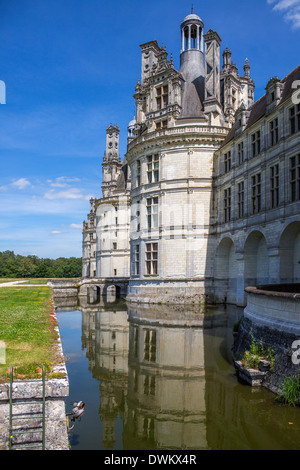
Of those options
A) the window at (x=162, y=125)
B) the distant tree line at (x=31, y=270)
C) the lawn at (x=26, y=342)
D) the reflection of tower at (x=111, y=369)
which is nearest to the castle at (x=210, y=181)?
the window at (x=162, y=125)

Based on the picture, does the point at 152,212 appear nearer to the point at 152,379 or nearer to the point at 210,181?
the point at 210,181

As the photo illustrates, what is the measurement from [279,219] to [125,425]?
15.6 metres

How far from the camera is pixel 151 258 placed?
3014 cm

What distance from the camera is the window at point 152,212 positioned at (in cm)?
3035

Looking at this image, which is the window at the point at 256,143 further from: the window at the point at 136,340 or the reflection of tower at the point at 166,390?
the window at the point at 136,340

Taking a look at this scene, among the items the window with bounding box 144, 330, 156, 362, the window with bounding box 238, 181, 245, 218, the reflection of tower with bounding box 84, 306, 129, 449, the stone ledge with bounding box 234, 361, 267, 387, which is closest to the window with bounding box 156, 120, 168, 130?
the window with bounding box 238, 181, 245, 218

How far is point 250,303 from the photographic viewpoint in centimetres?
1267

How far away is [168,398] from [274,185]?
15.6 meters

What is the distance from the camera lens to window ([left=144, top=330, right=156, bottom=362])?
1336 centimetres

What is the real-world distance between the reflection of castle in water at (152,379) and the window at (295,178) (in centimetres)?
789

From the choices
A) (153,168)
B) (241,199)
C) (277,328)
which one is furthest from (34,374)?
(153,168)

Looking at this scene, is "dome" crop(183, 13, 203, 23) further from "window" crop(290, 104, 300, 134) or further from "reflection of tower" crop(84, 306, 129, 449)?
"reflection of tower" crop(84, 306, 129, 449)

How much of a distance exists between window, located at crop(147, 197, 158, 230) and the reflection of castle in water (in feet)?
35.3
